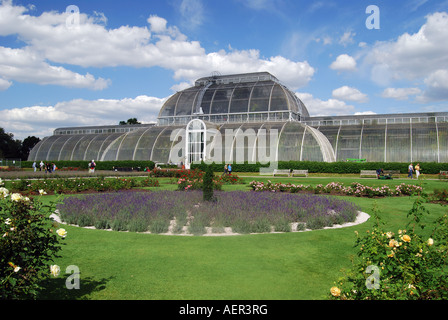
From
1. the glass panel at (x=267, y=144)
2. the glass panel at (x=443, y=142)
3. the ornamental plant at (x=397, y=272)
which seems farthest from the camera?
the glass panel at (x=267, y=144)

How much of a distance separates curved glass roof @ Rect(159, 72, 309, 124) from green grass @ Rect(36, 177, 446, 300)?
49675 mm

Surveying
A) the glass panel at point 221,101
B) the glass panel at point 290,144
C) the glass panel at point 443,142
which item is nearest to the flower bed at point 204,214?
the glass panel at point 290,144

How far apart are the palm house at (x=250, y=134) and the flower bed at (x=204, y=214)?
3290cm

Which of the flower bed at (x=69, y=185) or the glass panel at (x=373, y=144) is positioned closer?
the flower bed at (x=69, y=185)

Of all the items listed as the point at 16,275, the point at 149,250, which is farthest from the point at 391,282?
the point at 149,250

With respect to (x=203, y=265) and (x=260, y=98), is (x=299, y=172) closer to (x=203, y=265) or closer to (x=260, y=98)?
(x=260, y=98)

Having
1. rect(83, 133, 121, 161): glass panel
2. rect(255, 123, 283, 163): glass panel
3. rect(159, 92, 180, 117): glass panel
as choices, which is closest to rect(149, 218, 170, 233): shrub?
rect(255, 123, 283, 163): glass panel

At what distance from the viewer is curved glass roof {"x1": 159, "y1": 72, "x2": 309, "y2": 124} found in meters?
59.5

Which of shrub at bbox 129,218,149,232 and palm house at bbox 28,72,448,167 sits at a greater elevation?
palm house at bbox 28,72,448,167

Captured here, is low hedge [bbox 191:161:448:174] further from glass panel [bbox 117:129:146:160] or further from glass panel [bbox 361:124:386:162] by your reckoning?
glass panel [bbox 117:129:146:160]

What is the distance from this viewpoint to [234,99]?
2453 inches

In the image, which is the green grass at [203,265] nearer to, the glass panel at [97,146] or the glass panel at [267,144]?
the glass panel at [267,144]

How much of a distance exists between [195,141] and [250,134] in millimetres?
9049

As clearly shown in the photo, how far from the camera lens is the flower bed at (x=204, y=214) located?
11.6 meters
